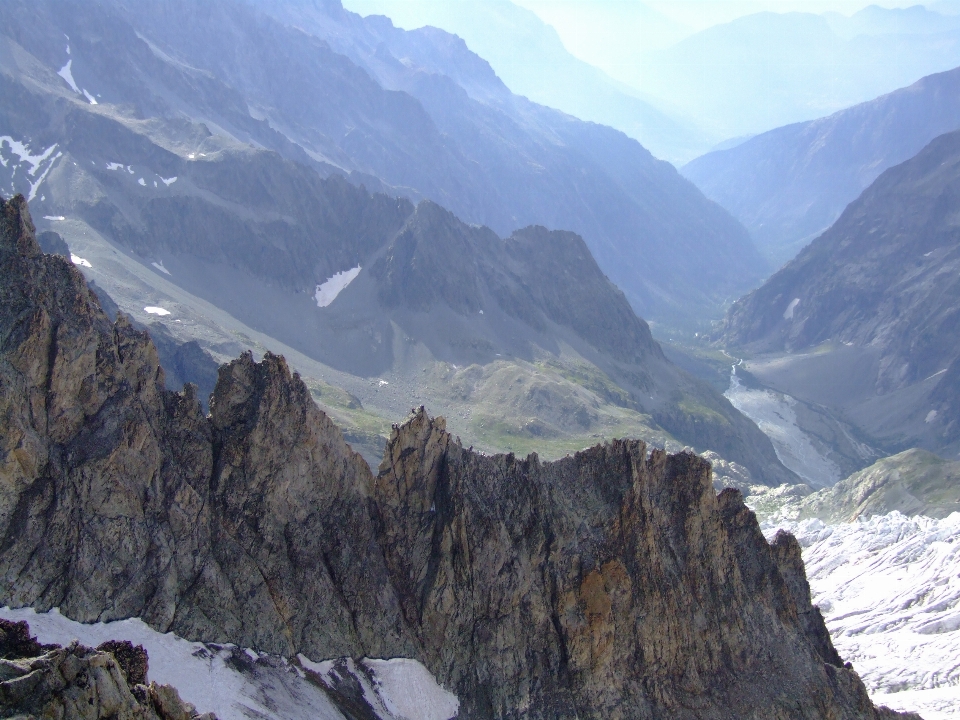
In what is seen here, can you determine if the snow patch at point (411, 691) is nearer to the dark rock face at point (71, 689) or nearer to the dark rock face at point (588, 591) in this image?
the dark rock face at point (588, 591)

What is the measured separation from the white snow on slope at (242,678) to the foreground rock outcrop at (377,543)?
100 cm

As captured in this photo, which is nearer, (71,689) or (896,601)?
(71,689)

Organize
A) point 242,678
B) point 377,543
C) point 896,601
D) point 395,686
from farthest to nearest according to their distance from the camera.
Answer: point 896,601, point 377,543, point 395,686, point 242,678

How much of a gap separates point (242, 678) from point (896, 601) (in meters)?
123

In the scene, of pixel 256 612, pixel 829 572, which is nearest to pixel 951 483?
pixel 829 572

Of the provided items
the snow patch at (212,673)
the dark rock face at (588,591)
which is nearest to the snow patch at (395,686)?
the dark rock face at (588,591)

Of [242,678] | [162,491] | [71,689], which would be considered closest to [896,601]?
[242,678]

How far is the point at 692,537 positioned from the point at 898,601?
295 ft

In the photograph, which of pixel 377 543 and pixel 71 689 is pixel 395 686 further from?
pixel 71 689

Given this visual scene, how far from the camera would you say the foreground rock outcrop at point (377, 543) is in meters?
52.3

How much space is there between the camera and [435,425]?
223 feet

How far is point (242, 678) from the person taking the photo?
51188 millimetres

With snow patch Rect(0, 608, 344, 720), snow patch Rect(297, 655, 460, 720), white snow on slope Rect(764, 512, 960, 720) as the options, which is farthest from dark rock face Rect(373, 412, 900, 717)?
white snow on slope Rect(764, 512, 960, 720)

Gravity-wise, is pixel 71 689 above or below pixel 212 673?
above
